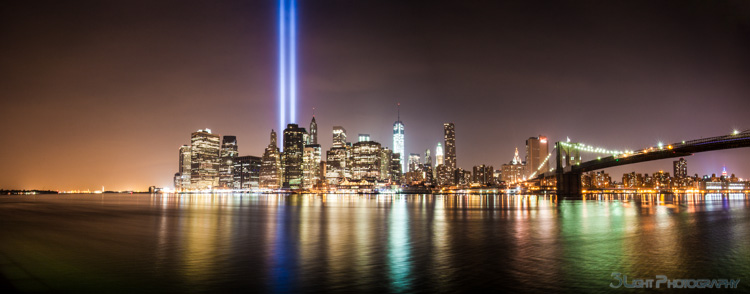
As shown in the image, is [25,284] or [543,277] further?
[543,277]

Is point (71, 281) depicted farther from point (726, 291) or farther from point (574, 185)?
point (574, 185)

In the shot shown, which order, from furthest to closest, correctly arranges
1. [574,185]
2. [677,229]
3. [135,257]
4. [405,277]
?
1. [574,185]
2. [677,229]
3. [135,257]
4. [405,277]

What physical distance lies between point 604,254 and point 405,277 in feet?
36.9

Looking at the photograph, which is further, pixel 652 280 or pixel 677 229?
pixel 677 229

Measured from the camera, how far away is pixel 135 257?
23.3 metres

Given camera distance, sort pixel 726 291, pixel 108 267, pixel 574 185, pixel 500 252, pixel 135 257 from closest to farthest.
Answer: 1. pixel 726 291
2. pixel 108 267
3. pixel 135 257
4. pixel 500 252
5. pixel 574 185

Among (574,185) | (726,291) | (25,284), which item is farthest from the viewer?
(574,185)

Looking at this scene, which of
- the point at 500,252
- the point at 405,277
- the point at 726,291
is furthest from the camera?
the point at 500,252

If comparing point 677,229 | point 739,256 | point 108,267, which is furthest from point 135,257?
point 677,229

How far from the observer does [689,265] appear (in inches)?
839

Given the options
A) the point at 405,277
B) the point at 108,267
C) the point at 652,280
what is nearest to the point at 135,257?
the point at 108,267

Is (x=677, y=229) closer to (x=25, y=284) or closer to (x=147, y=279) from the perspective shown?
(x=147, y=279)

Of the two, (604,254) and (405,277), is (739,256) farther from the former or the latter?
(405,277)

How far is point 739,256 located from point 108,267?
91.2 feet
